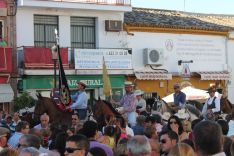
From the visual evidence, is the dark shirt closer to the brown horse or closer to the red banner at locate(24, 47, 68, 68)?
the brown horse

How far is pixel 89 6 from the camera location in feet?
90.1

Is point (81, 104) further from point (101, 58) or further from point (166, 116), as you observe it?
point (101, 58)

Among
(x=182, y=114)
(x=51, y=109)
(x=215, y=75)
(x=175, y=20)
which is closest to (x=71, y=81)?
(x=175, y=20)

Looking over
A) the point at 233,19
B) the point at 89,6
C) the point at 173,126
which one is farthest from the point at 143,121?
the point at 233,19

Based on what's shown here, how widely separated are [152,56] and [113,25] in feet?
8.25

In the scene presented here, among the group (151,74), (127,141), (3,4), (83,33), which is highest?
(3,4)

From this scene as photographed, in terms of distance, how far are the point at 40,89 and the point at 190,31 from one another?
9.43 metres

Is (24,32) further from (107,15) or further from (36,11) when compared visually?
(107,15)

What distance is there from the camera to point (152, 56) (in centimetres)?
2916

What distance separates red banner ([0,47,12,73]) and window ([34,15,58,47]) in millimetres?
1811

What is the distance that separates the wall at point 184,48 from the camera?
29294 millimetres

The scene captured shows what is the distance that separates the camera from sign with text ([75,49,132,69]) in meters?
26.9

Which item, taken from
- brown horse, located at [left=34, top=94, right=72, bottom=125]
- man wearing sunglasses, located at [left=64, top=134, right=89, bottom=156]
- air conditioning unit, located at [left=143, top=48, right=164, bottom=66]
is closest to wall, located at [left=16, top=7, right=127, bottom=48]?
air conditioning unit, located at [left=143, top=48, right=164, bottom=66]

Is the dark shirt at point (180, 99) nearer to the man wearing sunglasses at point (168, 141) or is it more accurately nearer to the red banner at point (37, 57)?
the man wearing sunglasses at point (168, 141)
